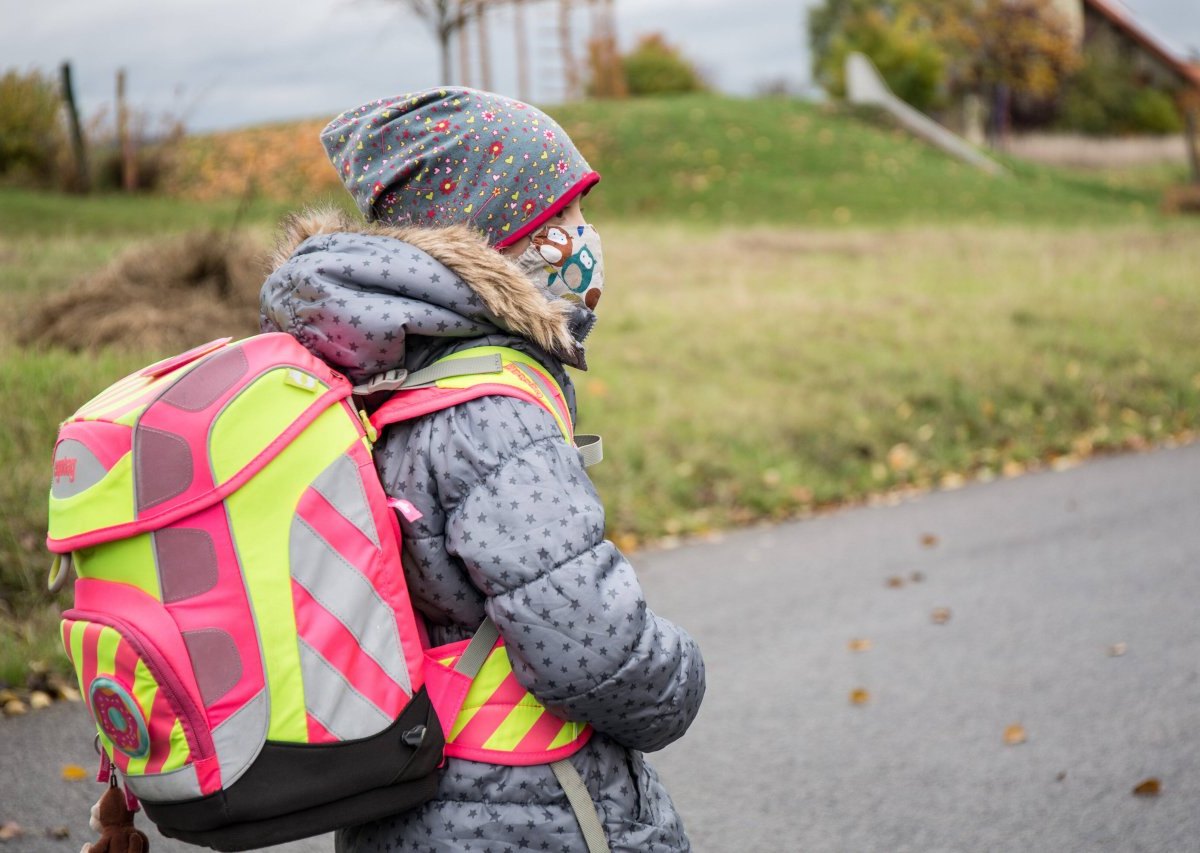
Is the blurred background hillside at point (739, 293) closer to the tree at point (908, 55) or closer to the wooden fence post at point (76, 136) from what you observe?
the wooden fence post at point (76, 136)

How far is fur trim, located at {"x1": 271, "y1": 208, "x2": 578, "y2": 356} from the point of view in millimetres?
1784

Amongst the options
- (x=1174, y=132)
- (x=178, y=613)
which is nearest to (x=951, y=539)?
(x=178, y=613)

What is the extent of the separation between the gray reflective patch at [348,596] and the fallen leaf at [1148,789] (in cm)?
282

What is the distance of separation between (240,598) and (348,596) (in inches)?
5.4

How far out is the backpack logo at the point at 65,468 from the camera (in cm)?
158

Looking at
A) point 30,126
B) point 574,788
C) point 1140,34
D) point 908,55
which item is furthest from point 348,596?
point 1140,34

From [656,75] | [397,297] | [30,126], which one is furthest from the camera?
[656,75]

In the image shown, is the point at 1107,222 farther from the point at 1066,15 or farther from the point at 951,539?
the point at 1066,15

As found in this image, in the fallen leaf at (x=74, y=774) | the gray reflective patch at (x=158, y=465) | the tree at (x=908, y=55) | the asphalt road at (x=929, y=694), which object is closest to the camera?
the gray reflective patch at (x=158, y=465)

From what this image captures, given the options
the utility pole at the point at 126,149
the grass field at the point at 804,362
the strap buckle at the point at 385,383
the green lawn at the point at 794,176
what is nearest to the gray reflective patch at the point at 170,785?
the strap buckle at the point at 385,383

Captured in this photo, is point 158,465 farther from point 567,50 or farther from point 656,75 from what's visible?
point 656,75

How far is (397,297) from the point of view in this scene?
1755 millimetres

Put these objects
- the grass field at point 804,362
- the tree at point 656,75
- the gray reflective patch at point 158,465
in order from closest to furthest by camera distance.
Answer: the gray reflective patch at point 158,465, the grass field at point 804,362, the tree at point 656,75

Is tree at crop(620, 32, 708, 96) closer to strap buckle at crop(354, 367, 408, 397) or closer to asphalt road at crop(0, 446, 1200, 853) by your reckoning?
asphalt road at crop(0, 446, 1200, 853)
